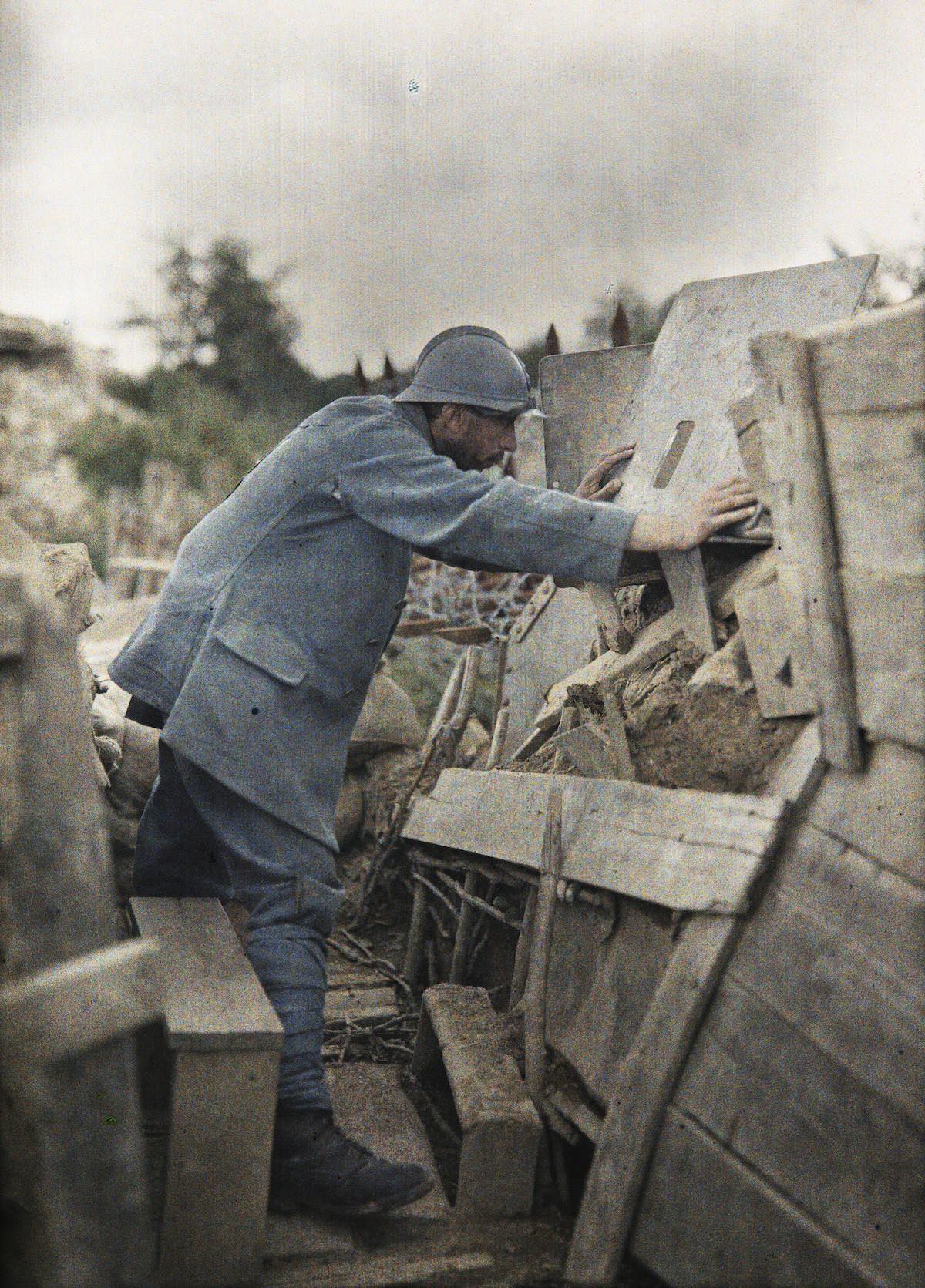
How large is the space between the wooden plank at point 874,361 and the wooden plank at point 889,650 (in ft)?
1.22

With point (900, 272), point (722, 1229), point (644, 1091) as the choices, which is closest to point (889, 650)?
point (644, 1091)

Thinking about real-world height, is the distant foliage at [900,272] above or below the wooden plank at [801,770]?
above

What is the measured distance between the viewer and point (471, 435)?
3770 mm

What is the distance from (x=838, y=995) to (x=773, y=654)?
2.80 feet

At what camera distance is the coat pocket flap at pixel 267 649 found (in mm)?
3402

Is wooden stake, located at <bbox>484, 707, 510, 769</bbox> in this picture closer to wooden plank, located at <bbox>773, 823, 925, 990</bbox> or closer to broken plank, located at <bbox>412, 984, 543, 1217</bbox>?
broken plank, located at <bbox>412, 984, 543, 1217</bbox>

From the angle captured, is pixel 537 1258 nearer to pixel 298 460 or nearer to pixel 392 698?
pixel 298 460

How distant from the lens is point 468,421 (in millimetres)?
3752

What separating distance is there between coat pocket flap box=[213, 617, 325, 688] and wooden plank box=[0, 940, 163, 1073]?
1379 millimetres

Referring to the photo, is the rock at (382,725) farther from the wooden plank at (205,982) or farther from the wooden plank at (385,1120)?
the wooden plank at (205,982)

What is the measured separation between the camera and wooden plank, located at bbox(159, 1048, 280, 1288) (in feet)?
8.95

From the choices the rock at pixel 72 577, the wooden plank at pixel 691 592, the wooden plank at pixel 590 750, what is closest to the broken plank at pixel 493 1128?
the wooden plank at pixel 590 750

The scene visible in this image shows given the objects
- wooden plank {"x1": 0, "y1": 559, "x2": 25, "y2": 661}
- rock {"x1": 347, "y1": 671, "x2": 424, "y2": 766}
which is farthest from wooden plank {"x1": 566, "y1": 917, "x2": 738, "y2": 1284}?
rock {"x1": 347, "y1": 671, "x2": 424, "y2": 766}

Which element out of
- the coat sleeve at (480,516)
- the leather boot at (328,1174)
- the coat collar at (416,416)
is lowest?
the leather boot at (328,1174)
